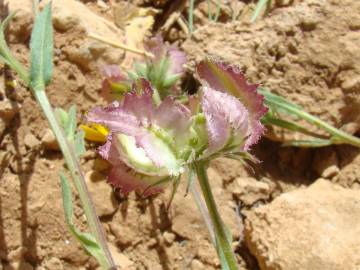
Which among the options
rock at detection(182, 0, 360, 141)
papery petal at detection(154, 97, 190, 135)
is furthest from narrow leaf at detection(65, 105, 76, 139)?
papery petal at detection(154, 97, 190, 135)

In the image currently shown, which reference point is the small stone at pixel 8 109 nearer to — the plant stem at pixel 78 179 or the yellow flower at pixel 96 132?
the plant stem at pixel 78 179

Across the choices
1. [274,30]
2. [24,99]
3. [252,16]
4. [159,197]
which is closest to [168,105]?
[159,197]

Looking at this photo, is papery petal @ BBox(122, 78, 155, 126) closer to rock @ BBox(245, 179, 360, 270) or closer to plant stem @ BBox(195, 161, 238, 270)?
plant stem @ BBox(195, 161, 238, 270)

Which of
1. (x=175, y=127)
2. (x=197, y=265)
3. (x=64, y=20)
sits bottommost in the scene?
(x=197, y=265)

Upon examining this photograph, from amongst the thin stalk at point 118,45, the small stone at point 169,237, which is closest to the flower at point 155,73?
the thin stalk at point 118,45

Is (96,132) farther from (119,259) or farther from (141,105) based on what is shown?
(141,105)

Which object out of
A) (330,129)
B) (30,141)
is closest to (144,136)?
(30,141)

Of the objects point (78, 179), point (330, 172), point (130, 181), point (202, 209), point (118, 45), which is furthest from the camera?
point (118, 45)
